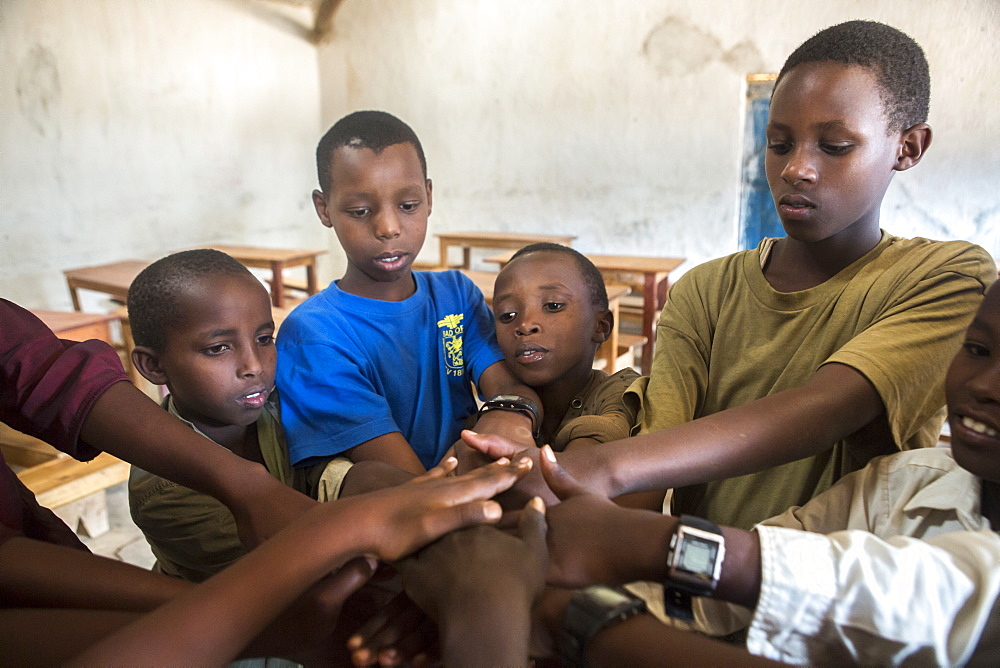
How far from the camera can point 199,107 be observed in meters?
6.73

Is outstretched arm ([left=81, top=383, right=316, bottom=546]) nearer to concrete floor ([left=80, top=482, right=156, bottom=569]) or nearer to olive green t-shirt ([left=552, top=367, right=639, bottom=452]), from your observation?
olive green t-shirt ([left=552, top=367, right=639, bottom=452])

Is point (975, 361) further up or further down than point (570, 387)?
further up

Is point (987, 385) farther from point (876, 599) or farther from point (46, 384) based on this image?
point (46, 384)

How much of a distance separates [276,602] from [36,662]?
0.30 metres

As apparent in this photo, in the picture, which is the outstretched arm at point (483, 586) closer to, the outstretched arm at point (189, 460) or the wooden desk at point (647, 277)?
the outstretched arm at point (189, 460)

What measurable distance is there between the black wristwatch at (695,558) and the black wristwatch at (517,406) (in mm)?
525

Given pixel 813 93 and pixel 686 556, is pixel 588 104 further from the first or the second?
pixel 686 556

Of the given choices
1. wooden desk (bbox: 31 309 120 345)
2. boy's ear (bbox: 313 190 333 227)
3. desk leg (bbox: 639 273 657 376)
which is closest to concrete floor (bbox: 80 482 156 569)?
wooden desk (bbox: 31 309 120 345)

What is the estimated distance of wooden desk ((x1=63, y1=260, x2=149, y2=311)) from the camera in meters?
4.22

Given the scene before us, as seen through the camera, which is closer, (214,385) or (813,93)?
(813,93)

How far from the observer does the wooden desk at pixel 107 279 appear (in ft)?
13.8

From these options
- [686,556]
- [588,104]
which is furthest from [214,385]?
[588,104]

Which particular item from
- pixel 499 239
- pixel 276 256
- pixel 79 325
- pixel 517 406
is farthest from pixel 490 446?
pixel 499 239

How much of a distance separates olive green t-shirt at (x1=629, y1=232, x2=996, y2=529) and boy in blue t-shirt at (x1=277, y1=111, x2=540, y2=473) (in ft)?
1.11
